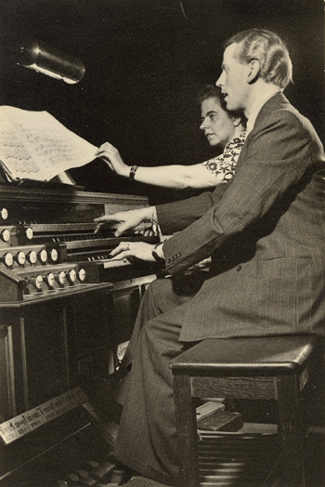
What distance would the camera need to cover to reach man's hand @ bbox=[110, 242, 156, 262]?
2.19 meters

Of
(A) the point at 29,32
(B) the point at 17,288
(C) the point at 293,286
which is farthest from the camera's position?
(A) the point at 29,32

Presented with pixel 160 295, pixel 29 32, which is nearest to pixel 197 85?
pixel 29 32

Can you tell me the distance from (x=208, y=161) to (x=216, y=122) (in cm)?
57

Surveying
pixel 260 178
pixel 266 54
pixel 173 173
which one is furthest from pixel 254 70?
pixel 173 173

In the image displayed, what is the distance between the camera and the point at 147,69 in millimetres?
4352

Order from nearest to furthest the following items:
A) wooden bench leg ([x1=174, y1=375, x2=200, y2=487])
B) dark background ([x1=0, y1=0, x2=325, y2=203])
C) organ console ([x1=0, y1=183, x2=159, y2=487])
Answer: wooden bench leg ([x1=174, y1=375, x2=200, y2=487]) < organ console ([x1=0, y1=183, x2=159, y2=487]) < dark background ([x1=0, y1=0, x2=325, y2=203])

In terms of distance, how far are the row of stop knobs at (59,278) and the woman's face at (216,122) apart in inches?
72.1

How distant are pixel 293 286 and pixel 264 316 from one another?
0.53ft

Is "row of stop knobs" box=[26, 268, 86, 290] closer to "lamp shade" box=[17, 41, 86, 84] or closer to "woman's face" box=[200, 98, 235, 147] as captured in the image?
"lamp shade" box=[17, 41, 86, 84]

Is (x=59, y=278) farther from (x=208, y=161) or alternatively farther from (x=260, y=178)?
(x=208, y=161)

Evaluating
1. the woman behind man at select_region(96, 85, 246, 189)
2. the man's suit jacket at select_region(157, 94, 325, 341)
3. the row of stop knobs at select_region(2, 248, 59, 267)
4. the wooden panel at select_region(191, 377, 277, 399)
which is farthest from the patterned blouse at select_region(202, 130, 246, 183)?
the wooden panel at select_region(191, 377, 277, 399)

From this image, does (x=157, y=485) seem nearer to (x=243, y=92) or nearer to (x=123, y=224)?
(x=123, y=224)

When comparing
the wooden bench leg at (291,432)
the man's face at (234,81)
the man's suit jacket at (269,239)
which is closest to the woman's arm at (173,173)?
the man's face at (234,81)

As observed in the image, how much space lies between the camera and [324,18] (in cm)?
379
